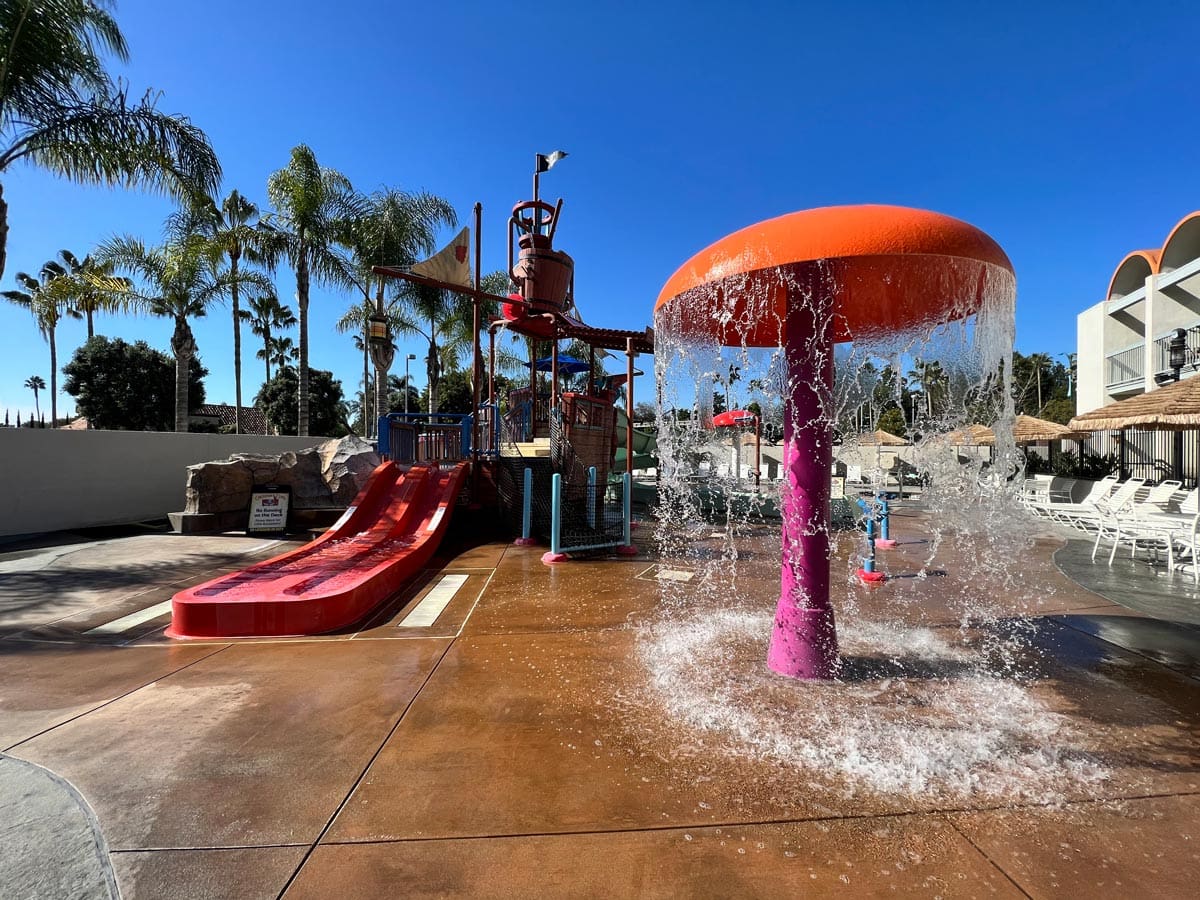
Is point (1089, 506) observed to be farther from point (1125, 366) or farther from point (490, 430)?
point (490, 430)

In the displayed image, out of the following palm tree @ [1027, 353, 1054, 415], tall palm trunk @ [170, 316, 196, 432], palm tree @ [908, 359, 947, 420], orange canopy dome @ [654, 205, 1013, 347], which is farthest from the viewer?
palm tree @ [1027, 353, 1054, 415]

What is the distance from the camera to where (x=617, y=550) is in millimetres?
9469

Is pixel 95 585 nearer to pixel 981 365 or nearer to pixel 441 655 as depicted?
pixel 441 655

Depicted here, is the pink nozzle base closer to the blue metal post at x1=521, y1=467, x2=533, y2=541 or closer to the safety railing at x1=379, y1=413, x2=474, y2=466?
the blue metal post at x1=521, y1=467, x2=533, y2=541

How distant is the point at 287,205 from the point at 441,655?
18.6 meters

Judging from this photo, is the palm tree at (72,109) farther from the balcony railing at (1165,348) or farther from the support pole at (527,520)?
the balcony railing at (1165,348)

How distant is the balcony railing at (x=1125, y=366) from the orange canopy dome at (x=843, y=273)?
2043cm

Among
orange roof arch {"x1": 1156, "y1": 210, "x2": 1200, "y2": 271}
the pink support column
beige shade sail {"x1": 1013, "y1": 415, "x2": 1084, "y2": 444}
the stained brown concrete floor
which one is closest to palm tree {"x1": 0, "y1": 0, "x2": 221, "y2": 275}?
the stained brown concrete floor

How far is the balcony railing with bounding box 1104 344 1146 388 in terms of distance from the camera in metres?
18.4

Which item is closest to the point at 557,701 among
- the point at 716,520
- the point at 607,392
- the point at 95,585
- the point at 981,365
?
the point at 981,365

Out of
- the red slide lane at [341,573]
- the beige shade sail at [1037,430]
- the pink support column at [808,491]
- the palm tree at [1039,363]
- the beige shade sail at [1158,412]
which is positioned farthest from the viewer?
the palm tree at [1039,363]

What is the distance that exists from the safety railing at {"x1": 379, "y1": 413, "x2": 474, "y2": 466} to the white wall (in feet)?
23.1

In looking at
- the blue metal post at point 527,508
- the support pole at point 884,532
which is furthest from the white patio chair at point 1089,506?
the blue metal post at point 527,508

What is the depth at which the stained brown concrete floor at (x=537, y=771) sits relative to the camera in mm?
2199
